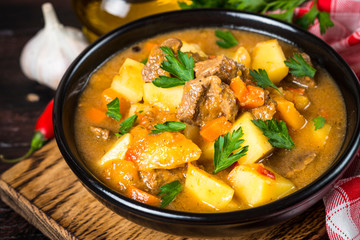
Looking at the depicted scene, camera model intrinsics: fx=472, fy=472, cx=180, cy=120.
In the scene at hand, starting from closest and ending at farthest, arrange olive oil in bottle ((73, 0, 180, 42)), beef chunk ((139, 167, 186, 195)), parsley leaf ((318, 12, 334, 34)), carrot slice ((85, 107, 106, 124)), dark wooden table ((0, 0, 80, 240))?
beef chunk ((139, 167, 186, 195)) < carrot slice ((85, 107, 106, 124)) < dark wooden table ((0, 0, 80, 240)) < parsley leaf ((318, 12, 334, 34)) < olive oil in bottle ((73, 0, 180, 42))

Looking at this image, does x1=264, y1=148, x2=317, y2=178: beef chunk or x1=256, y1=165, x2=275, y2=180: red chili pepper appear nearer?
x1=256, y1=165, x2=275, y2=180: red chili pepper

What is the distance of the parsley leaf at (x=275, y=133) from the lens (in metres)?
3.20

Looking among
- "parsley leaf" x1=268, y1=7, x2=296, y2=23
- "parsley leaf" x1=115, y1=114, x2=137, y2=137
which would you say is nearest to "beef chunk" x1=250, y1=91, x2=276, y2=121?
"parsley leaf" x1=115, y1=114, x2=137, y2=137

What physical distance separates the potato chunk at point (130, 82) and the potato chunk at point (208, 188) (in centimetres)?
88

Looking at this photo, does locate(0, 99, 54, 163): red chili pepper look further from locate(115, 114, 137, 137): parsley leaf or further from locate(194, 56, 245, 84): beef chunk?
locate(194, 56, 245, 84): beef chunk

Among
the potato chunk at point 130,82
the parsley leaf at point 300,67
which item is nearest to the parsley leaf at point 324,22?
the parsley leaf at point 300,67

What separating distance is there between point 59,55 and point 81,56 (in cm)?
154

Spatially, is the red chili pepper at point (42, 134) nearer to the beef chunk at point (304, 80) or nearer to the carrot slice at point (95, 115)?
the carrot slice at point (95, 115)

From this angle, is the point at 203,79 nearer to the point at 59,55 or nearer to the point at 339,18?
the point at 339,18

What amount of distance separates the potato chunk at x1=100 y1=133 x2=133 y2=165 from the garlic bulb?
7.55 feet

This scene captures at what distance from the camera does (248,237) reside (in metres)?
3.30

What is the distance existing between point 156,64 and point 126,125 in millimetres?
537

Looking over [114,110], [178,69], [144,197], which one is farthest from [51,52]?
[144,197]

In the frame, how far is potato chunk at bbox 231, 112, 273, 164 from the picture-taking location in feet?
10.3
